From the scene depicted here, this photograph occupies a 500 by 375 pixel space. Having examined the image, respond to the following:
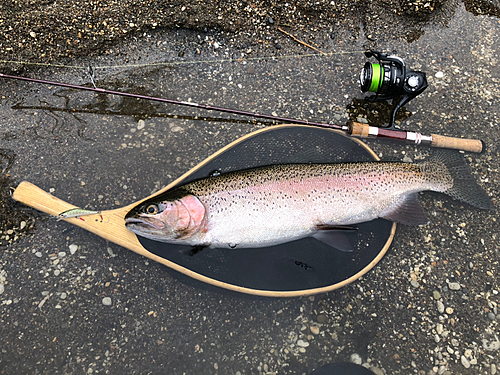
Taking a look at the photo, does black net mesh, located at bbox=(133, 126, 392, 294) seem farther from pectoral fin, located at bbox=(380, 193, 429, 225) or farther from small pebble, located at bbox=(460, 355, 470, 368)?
small pebble, located at bbox=(460, 355, 470, 368)

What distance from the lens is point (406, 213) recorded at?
7.80 feet

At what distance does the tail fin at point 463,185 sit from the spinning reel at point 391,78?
70 cm

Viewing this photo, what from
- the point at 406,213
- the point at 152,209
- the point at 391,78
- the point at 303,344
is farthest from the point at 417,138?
the point at 152,209

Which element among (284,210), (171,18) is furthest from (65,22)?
(284,210)

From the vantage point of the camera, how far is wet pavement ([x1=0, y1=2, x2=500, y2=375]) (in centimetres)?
232

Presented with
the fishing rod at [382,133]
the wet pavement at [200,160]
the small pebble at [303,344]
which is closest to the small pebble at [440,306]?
the wet pavement at [200,160]

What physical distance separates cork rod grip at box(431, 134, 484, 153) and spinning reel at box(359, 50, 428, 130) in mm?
484

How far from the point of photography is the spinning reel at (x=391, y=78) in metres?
2.41

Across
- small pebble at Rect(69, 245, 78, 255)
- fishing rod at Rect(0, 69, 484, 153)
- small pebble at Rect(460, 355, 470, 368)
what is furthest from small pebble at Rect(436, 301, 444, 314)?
small pebble at Rect(69, 245, 78, 255)

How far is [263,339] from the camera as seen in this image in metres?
2.35

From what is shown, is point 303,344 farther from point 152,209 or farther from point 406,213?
point 152,209

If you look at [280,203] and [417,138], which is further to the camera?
[417,138]

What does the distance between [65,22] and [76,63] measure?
44cm

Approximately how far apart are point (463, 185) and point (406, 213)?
658 mm
